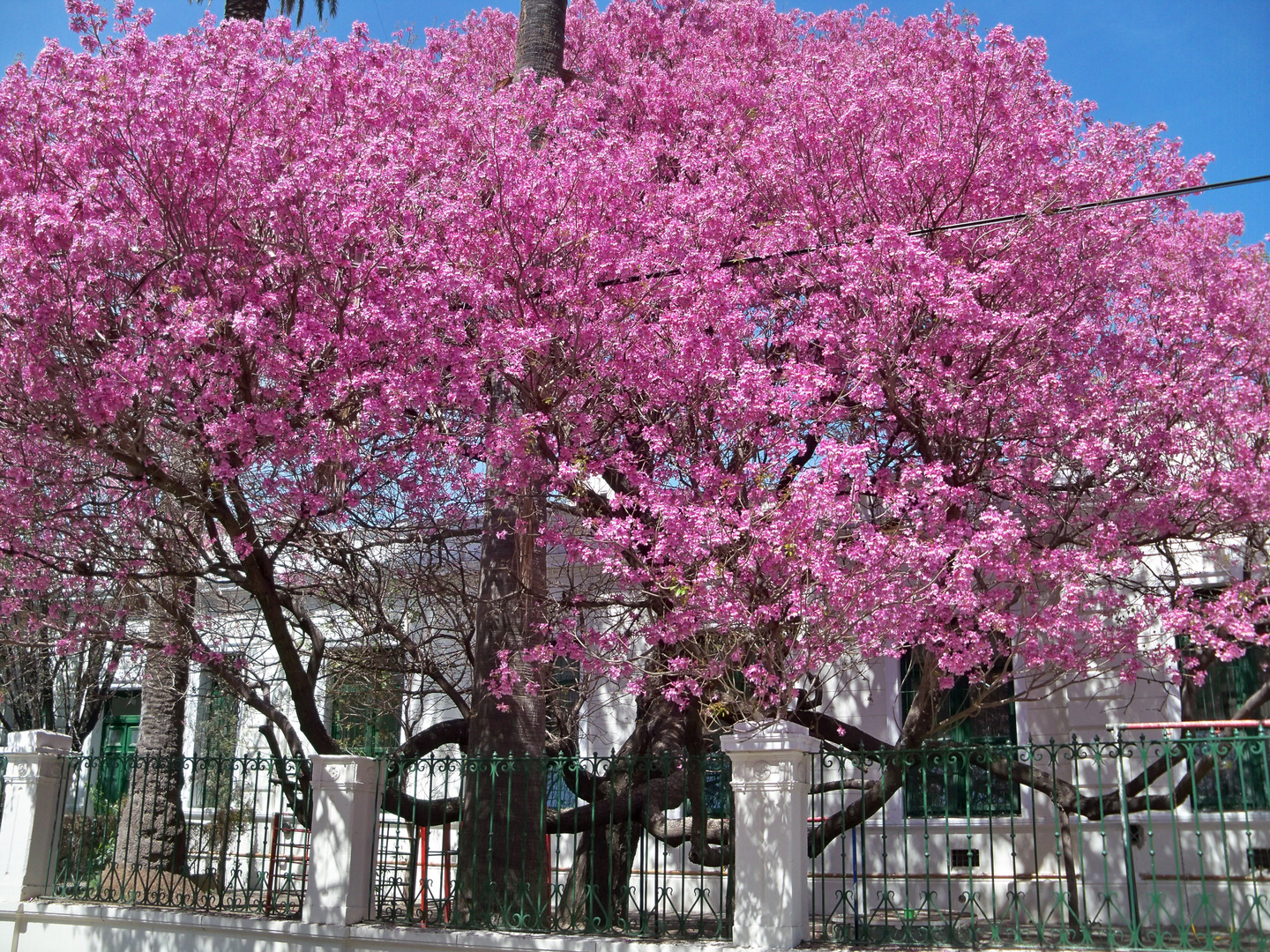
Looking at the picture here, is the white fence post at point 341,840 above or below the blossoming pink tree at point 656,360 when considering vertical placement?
below

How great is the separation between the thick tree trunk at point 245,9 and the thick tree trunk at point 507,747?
9.12 metres

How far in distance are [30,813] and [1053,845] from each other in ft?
37.4

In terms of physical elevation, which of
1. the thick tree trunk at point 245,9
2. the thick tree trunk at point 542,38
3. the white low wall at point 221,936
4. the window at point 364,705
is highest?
the thick tree trunk at point 245,9

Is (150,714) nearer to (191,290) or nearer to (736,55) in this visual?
(191,290)

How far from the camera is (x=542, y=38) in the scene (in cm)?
1345

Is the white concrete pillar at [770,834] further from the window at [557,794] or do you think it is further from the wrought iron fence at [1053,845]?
the window at [557,794]

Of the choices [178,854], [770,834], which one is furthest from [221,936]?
[770,834]

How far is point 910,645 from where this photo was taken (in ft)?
30.6

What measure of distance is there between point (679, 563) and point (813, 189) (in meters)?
4.48

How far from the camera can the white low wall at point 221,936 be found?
8258 millimetres

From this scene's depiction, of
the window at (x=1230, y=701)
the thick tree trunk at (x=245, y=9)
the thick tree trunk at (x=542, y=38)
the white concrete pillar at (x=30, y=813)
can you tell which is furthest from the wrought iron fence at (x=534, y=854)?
the thick tree trunk at (x=245, y=9)

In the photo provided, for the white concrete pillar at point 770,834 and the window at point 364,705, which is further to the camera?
the window at point 364,705

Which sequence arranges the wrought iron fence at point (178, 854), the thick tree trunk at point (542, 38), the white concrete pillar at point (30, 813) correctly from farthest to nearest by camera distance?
the thick tree trunk at point (542, 38)
the white concrete pillar at point (30, 813)
the wrought iron fence at point (178, 854)

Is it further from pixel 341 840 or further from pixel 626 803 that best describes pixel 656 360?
pixel 341 840
